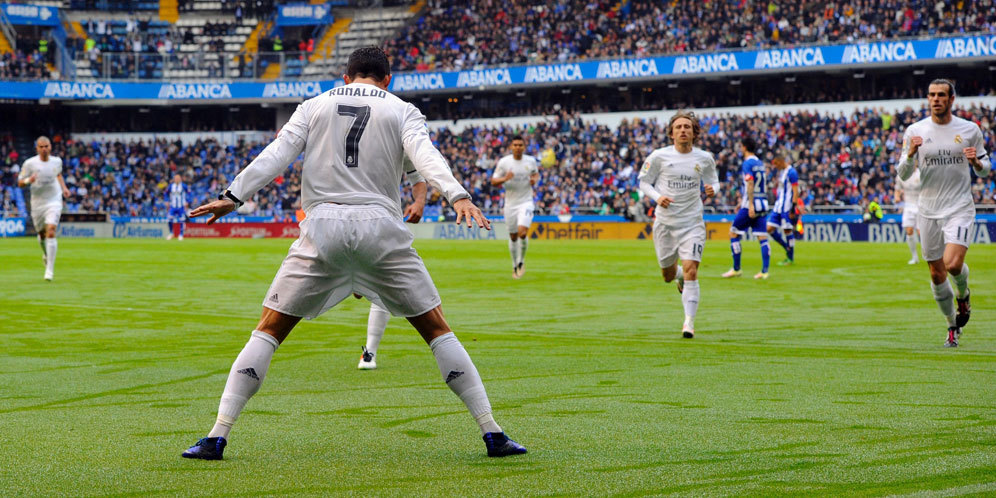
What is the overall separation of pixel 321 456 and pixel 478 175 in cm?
5045

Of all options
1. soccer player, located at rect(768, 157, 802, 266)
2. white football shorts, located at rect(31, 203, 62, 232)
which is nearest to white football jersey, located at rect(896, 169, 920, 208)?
soccer player, located at rect(768, 157, 802, 266)

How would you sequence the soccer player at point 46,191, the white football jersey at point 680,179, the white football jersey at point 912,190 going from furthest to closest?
the white football jersey at point 912,190 < the soccer player at point 46,191 < the white football jersey at point 680,179

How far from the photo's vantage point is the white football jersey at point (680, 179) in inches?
518

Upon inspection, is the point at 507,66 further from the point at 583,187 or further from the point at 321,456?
the point at 321,456

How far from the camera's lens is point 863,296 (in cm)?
1781

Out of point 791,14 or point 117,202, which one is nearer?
point 791,14

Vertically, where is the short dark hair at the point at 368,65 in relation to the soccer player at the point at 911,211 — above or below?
above

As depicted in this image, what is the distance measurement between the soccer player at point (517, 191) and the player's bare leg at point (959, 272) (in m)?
11.7

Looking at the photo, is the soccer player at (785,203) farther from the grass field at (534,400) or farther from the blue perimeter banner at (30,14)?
the blue perimeter banner at (30,14)

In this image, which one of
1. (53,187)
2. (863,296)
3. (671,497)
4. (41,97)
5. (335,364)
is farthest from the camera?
(41,97)

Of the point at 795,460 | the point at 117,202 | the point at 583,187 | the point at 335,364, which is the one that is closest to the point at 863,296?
the point at 335,364

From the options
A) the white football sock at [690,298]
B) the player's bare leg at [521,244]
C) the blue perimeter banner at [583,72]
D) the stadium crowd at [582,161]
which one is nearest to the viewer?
the white football sock at [690,298]

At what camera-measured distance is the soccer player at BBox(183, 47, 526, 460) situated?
5.85 metres

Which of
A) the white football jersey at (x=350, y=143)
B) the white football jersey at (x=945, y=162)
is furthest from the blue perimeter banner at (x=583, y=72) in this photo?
the white football jersey at (x=350, y=143)
